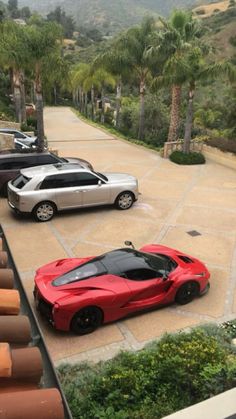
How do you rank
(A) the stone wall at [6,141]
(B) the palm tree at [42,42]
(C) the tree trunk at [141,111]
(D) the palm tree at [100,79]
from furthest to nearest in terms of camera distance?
(D) the palm tree at [100,79] < (C) the tree trunk at [141,111] < (A) the stone wall at [6,141] < (B) the palm tree at [42,42]

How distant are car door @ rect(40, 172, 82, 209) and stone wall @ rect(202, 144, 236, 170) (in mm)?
11017

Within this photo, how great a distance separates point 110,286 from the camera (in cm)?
788

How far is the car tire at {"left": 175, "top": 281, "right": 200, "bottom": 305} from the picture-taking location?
877 cm

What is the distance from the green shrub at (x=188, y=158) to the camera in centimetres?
2198

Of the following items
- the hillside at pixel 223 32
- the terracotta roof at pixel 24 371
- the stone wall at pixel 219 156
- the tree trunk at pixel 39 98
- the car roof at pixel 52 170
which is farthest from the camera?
the hillside at pixel 223 32

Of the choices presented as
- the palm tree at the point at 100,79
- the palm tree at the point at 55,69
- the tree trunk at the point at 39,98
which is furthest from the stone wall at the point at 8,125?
the palm tree at the point at 100,79

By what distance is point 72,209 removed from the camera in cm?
1384

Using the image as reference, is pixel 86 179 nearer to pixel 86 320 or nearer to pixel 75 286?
pixel 75 286

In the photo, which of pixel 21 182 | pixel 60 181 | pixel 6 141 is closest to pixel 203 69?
pixel 6 141

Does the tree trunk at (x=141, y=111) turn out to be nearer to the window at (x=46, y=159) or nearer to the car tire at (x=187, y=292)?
the window at (x=46, y=159)

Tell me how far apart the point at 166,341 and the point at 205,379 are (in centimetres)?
113

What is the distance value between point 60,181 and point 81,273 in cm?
585

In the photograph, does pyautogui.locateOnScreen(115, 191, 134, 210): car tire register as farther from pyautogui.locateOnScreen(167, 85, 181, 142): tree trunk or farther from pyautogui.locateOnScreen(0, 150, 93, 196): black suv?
pyautogui.locateOnScreen(167, 85, 181, 142): tree trunk

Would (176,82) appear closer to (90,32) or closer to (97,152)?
(97,152)
